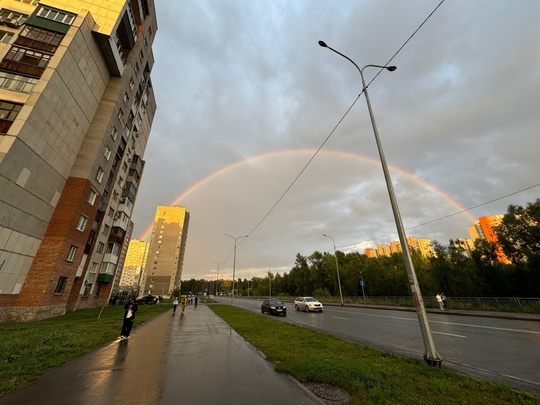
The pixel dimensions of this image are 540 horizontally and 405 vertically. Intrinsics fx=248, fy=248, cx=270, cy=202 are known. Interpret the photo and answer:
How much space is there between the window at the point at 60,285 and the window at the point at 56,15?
2518cm

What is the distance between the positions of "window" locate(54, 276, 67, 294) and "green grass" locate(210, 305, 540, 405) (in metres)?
23.9

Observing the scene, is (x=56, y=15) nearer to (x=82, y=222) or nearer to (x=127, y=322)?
(x=82, y=222)

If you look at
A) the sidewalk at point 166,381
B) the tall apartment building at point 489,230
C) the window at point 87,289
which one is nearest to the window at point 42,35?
the window at point 87,289

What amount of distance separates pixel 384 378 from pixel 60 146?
2924 cm

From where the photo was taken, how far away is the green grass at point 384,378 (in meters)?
4.32

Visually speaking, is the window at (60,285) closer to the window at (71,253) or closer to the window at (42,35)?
the window at (71,253)

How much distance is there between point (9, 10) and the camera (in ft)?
84.7

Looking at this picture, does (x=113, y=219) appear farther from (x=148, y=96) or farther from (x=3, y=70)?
(x=148, y=96)

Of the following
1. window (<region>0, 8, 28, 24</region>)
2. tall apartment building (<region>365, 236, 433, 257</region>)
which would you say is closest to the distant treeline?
tall apartment building (<region>365, 236, 433, 257</region>)

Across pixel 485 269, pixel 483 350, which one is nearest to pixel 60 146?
pixel 483 350

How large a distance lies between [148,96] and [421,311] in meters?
51.4

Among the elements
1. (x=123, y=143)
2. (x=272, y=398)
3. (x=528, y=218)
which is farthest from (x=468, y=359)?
(x=123, y=143)

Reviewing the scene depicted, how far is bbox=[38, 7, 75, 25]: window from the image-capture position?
2464cm

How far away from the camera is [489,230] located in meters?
38.4
